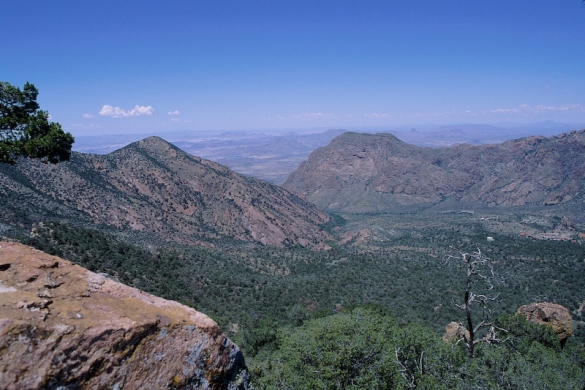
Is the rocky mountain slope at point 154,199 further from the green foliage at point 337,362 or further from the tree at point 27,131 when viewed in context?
the green foliage at point 337,362

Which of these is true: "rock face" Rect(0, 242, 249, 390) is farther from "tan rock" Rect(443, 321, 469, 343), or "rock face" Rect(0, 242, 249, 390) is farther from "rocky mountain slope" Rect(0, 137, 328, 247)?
"rocky mountain slope" Rect(0, 137, 328, 247)

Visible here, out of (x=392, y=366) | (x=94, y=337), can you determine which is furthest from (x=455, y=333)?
(x=94, y=337)

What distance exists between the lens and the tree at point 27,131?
17.1 m

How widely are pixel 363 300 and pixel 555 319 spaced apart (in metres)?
25.8

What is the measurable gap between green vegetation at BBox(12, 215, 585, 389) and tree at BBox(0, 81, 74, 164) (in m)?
15.5

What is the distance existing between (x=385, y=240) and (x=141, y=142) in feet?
278

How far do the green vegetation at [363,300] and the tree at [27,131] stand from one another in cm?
1546

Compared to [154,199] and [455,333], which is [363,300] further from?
[154,199]

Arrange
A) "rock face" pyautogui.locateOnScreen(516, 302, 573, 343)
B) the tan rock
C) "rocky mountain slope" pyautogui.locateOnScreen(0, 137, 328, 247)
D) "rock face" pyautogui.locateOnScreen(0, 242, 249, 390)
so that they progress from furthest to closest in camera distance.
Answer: "rocky mountain slope" pyautogui.locateOnScreen(0, 137, 328, 247), "rock face" pyautogui.locateOnScreen(516, 302, 573, 343), the tan rock, "rock face" pyautogui.locateOnScreen(0, 242, 249, 390)

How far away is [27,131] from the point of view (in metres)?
17.7

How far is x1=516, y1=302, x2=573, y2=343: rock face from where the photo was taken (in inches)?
1115

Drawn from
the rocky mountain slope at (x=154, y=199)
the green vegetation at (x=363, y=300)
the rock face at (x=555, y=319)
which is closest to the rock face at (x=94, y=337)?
the green vegetation at (x=363, y=300)

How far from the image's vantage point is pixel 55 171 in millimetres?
68812

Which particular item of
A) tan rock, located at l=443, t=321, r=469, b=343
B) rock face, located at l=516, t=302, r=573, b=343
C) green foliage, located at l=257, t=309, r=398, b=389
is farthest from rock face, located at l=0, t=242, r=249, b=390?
rock face, located at l=516, t=302, r=573, b=343
